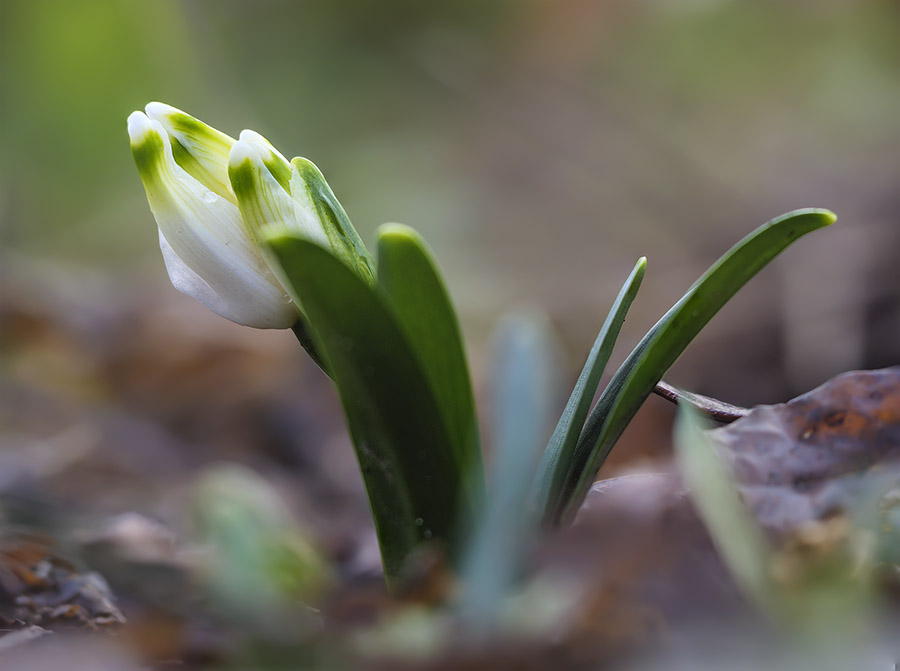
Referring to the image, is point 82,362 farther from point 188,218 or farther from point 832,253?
point 832,253

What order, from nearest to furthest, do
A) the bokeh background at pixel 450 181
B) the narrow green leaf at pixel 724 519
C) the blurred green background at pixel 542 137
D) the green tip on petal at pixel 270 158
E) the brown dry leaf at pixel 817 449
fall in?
the narrow green leaf at pixel 724 519, the brown dry leaf at pixel 817 449, the green tip on petal at pixel 270 158, the bokeh background at pixel 450 181, the blurred green background at pixel 542 137

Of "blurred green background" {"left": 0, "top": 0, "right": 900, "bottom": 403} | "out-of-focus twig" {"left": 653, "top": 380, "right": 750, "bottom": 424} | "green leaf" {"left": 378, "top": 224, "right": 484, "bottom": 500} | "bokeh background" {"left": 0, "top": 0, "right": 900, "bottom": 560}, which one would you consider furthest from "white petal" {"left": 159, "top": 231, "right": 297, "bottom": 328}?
"blurred green background" {"left": 0, "top": 0, "right": 900, "bottom": 403}

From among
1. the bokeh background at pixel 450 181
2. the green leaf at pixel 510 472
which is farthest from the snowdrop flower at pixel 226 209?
the bokeh background at pixel 450 181

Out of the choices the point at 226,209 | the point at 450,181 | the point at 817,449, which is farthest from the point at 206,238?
the point at 450,181

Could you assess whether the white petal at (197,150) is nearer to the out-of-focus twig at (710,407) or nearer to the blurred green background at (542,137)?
the out-of-focus twig at (710,407)

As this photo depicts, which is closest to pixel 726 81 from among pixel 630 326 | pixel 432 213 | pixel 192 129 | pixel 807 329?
pixel 432 213

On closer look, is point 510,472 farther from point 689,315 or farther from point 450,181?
point 450,181

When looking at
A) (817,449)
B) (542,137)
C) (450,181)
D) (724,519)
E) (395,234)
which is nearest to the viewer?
(724,519)

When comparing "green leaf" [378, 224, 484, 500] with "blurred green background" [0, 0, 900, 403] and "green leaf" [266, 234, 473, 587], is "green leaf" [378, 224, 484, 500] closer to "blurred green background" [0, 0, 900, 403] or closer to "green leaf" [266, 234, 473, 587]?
"green leaf" [266, 234, 473, 587]
